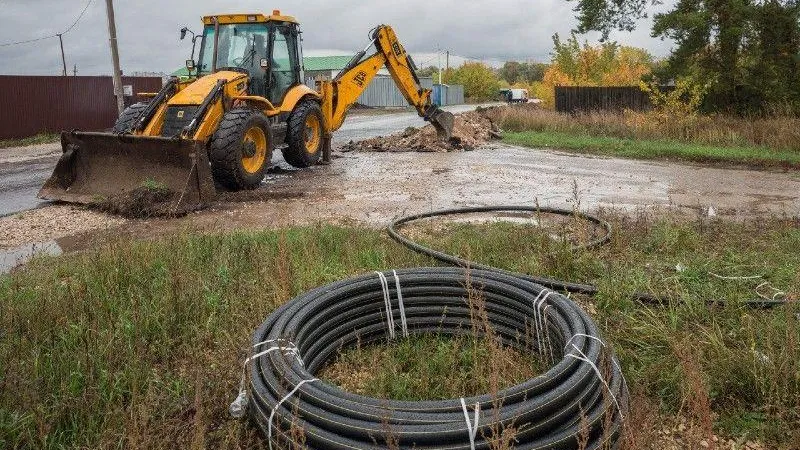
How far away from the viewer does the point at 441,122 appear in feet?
53.4

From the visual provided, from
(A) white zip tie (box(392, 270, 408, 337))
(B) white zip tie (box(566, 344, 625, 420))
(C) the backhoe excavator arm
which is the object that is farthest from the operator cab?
(B) white zip tie (box(566, 344, 625, 420))

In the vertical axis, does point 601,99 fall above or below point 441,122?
above

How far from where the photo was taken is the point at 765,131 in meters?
15.8

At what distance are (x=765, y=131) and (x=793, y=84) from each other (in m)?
2.64

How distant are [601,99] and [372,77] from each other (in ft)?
37.9

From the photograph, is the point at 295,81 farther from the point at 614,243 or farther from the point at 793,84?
the point at 793,84

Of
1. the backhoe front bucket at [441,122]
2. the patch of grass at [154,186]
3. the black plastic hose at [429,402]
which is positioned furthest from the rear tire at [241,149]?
the backhoe front bucket at [441,122]

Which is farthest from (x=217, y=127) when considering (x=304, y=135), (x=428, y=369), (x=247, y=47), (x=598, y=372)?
(x=598, y=372)

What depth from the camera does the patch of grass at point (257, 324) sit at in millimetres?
3186

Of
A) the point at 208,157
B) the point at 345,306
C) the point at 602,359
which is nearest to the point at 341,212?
the point at 208,157

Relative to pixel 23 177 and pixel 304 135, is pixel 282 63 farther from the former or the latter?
pixel 23 177

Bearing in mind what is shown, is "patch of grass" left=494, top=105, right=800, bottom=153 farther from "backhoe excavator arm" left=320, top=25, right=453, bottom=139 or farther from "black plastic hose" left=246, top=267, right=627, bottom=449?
"black plastic hose" left=246, top=267, right=627, bottom=449

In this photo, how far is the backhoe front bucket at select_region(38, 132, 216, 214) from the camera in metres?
8.32

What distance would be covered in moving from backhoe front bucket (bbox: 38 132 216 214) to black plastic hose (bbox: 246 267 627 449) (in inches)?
177
